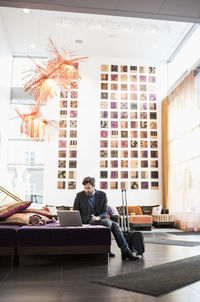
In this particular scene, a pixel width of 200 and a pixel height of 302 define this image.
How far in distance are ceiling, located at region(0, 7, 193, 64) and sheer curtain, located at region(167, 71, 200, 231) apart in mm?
1621

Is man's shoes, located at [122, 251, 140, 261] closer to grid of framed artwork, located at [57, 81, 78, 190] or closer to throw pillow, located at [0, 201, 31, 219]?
throw pillow, located at [0, 201, 31, 219]

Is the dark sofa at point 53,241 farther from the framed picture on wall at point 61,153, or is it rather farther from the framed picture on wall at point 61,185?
the framed picture on wall at point 61,153

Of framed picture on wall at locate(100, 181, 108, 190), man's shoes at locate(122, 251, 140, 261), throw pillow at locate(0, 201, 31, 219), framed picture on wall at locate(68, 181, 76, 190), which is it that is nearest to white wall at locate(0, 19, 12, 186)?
framed picture on wall at locate(68, 181, 76, 190)

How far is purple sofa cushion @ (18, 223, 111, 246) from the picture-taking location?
4.12 metres

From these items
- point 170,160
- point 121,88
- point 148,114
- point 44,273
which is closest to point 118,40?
point 121,88

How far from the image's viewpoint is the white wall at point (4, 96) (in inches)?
393

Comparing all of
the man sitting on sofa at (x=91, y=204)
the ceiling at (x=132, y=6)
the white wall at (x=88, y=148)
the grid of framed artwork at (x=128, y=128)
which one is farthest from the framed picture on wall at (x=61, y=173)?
the ceiling at (x=132, y=6)

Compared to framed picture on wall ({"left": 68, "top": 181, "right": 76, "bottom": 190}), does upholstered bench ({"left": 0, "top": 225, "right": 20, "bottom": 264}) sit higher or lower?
lower

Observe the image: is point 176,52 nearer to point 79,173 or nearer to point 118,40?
point 118,40

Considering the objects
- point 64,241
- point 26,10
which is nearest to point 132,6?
point 64,241

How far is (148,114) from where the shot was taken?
11867mm

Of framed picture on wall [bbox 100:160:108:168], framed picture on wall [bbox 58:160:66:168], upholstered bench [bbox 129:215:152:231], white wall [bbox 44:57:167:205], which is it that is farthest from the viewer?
framed picture on wall [bbox 100:160:108:168]

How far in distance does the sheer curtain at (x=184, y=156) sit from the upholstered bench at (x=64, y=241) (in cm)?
546

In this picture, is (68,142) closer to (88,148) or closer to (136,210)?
(88,148)
